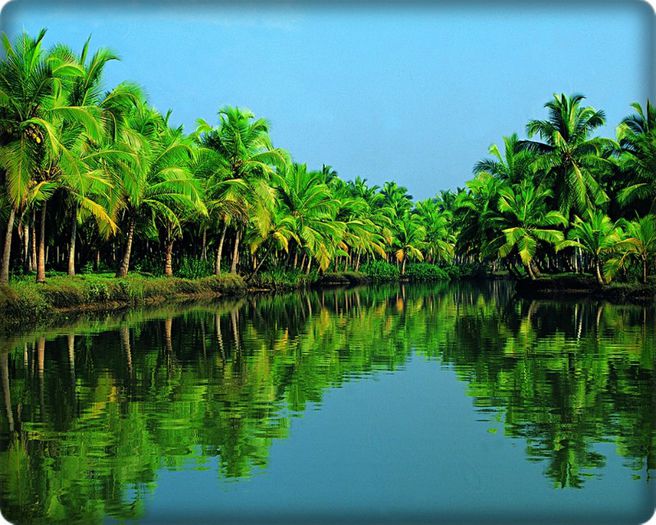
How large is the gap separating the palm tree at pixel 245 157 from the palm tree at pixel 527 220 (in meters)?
10.6

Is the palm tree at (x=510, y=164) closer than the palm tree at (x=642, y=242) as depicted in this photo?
No

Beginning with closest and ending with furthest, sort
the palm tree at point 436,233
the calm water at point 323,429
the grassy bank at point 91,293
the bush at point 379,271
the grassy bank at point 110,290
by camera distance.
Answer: the calm water at point 323,429
the grassy bank at point 91,293
the grassy bank at point 110,290
the bush at point 379,271
the palm tree at point 436,233

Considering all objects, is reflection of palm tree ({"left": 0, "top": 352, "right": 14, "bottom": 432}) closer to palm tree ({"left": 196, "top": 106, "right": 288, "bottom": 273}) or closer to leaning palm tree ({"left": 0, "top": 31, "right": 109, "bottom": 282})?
leaning palm tree ({"left": 0, "top": 31, "right": 109, "bottom": 282})

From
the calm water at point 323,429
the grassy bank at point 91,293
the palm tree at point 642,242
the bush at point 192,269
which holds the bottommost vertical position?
the calm water at point 323,429

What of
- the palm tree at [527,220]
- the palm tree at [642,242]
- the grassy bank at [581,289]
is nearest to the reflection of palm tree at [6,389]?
the palm tree at [642,242]

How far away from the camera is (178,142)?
93.9ft

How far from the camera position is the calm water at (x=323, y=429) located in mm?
5645

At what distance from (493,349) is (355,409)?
20.5ft

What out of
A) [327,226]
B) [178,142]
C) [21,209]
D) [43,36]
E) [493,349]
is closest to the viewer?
[493,349]

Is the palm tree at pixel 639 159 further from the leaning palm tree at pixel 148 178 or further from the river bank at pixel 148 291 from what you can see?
the leaning palm tree at pixel 148 178

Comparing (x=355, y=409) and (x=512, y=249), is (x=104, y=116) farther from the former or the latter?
(x=512, y=249)

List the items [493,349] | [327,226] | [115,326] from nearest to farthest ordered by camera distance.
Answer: [493,349]
[115,326]
[327,226]

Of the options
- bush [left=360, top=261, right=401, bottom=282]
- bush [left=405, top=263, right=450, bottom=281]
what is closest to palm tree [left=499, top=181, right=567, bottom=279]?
bush [left=360, top=261, right=401, bottom=282]

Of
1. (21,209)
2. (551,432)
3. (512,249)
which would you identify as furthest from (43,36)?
(512,249)
